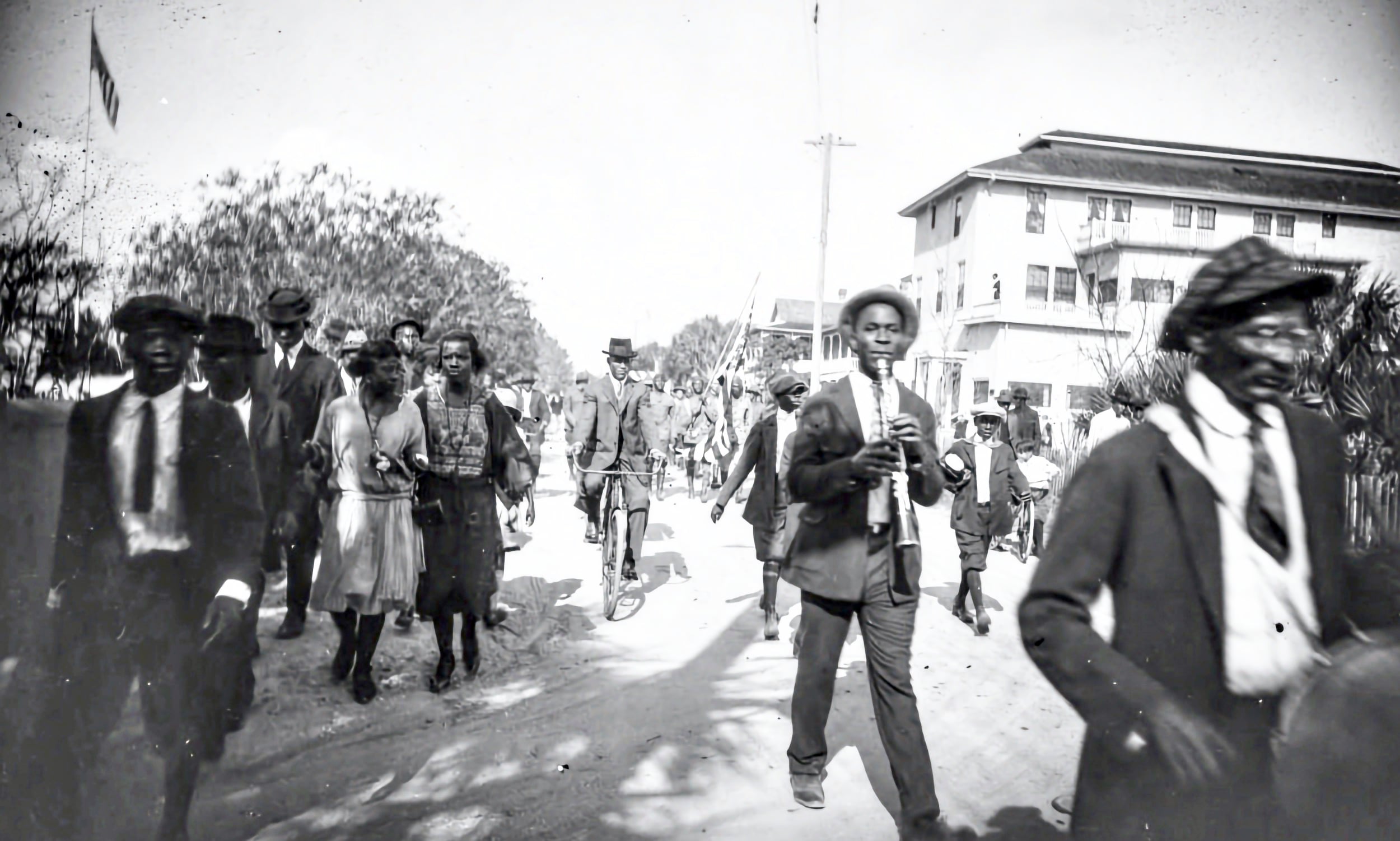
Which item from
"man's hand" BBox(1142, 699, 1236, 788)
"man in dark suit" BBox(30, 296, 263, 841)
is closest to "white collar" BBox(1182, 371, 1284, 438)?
"man's hand" BBox(1142, 699, 1236, 788)

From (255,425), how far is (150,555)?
1.09 metres

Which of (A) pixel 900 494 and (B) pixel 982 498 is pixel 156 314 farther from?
(B) pixel 982 498

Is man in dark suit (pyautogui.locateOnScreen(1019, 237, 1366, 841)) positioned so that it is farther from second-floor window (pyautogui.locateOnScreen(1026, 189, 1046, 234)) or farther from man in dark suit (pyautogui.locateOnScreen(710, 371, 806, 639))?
man in dark suit (pyautogui.locateOnScreen(710, 371, 806, 639))

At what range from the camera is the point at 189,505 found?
288 centimetres

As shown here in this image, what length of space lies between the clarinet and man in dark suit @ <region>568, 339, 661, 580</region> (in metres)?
3.72

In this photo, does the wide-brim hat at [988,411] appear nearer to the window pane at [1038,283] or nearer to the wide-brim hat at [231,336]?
the window pane at [1038,283]

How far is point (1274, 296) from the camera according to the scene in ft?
6.30

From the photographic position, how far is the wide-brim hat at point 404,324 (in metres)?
4.21

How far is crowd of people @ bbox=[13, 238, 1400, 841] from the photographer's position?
1.85 m

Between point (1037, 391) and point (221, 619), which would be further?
point (1037, 391)

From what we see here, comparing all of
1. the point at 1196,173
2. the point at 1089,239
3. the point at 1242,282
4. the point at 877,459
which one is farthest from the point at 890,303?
the point at 1242,282

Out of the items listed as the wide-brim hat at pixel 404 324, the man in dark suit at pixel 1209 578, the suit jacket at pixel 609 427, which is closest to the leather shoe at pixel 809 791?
the man in dark suit at pixel 1209 578

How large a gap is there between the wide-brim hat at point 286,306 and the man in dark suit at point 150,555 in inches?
31.4

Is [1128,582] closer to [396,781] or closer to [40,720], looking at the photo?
[396,781]
